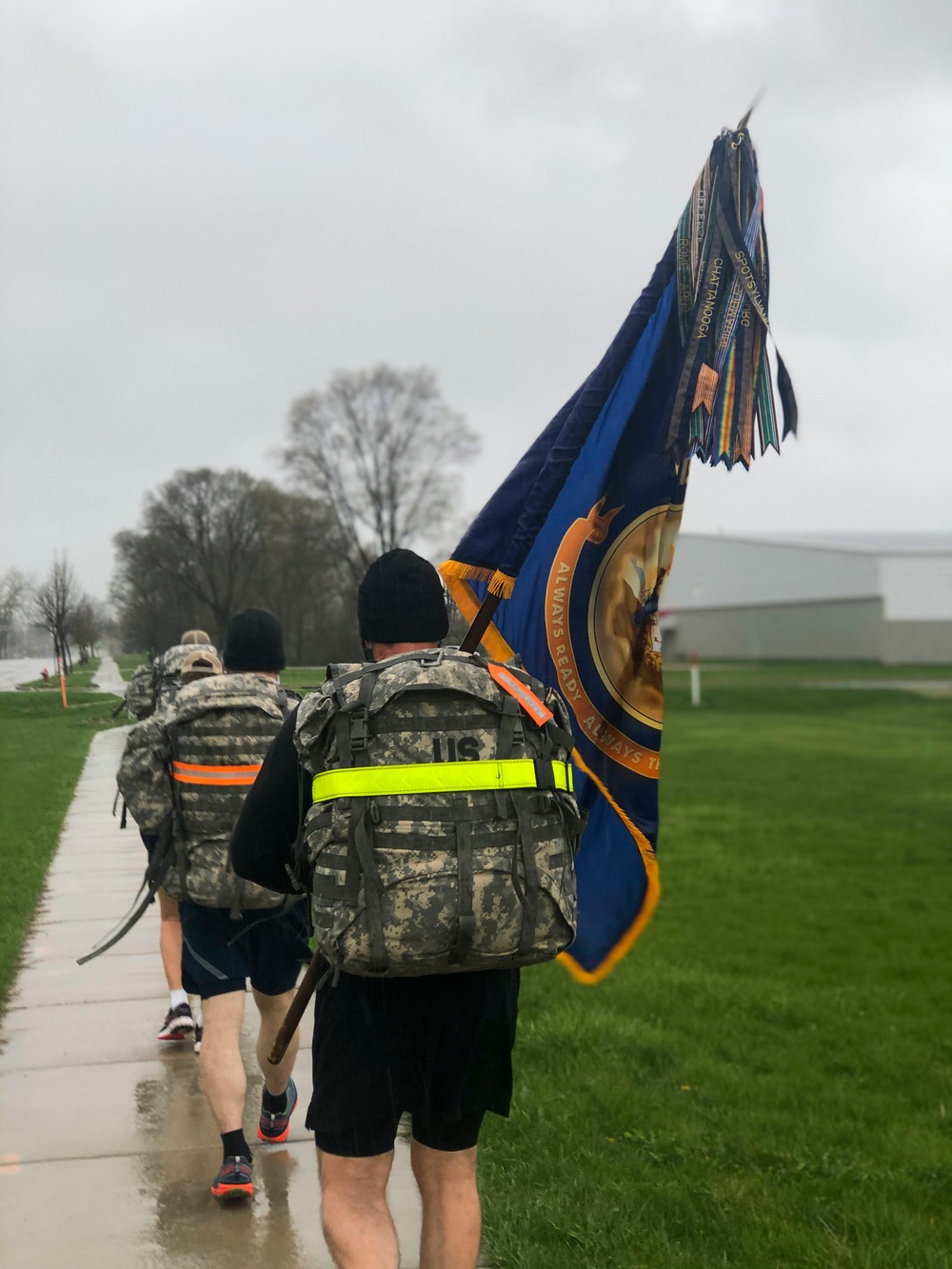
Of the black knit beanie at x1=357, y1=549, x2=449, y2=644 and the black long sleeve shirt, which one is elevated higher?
the black knit beanie at x1=357, y1=549, x2=449, y2=644

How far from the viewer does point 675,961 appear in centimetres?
972

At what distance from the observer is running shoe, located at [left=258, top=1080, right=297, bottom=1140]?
15.9 feet

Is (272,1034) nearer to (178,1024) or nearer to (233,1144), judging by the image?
(233,1144)

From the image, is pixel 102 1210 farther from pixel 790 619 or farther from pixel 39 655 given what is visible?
pixel 790 619

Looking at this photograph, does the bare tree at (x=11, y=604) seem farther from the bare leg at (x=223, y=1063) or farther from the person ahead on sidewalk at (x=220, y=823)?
the bare leg at (x=223, y=1063)

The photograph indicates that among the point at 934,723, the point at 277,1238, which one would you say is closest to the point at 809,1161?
the point at 277,1238

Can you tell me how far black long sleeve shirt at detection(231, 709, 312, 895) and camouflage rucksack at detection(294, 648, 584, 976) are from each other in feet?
0.44

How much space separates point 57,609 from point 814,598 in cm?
6756

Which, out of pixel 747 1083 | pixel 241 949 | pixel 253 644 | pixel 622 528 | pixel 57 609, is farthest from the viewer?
pixel 57 609

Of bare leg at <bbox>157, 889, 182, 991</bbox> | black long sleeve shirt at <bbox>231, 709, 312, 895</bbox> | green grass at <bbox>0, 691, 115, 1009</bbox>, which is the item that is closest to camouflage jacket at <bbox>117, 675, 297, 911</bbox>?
bare leg at <bbox>157, 889, 182, 991</bbox>

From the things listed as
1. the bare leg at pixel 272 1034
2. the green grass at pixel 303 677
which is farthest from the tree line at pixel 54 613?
the bare leg at pixel 272 1034

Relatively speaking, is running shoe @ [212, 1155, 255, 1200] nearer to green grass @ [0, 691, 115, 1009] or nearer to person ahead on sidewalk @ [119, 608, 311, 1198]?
person ahead on sidewalk @ [119, 608, 311, 1198]

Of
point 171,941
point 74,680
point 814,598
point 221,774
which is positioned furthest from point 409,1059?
point 814,598

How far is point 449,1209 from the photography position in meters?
3.08
